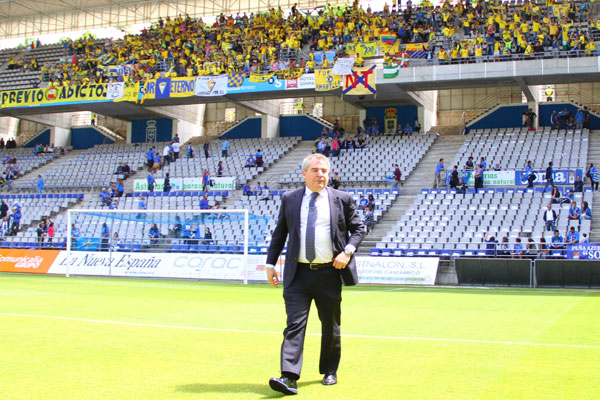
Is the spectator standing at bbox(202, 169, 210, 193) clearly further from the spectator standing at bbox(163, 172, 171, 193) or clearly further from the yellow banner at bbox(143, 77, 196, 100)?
the yellow banner at bbox(143, 77, 196, 100)

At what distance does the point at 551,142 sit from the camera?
105 feet

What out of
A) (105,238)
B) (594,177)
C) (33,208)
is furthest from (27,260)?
(594,177)

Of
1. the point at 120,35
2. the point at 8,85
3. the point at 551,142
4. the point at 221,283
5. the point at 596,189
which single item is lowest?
the point at 221,283

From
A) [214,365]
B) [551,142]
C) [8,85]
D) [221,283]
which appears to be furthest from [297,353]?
[8,85]

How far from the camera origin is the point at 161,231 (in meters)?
24.5

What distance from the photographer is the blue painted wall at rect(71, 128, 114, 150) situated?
47.8 meters

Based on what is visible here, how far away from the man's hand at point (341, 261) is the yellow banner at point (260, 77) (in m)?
31.1

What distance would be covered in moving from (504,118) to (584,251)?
17.1 m

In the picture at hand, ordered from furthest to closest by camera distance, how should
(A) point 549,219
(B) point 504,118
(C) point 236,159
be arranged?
(C) point 236,159, (B) point 504,118, (A) point 549,219

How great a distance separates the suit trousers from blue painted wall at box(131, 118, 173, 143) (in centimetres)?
4104

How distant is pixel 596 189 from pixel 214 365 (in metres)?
25.4

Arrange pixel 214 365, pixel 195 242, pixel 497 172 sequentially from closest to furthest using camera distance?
1. pixel 214 365
2. pixel 195 242
3. pixel 497 172

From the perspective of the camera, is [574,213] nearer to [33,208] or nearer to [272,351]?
[272,351]

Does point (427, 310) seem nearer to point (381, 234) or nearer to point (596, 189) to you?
point (381, 234)
